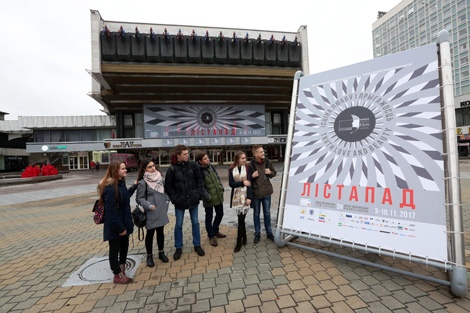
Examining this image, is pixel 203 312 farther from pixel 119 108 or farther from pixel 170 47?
pixel 119 108

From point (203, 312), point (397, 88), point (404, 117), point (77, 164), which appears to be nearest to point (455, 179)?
point (404, 117)

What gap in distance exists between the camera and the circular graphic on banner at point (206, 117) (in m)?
37.7

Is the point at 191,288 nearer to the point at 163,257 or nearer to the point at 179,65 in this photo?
the point at 163,257

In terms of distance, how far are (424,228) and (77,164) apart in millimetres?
44808

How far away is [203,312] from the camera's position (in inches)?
97.0

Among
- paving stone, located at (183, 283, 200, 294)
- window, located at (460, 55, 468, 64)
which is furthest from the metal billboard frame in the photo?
window, located at (460, 55, 468, 64)

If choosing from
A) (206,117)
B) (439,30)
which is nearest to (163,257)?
(206,117)

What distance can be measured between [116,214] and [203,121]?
3550 centimetres

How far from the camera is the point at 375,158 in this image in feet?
10.3

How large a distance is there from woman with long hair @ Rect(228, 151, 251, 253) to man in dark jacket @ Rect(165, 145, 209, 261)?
52 cm

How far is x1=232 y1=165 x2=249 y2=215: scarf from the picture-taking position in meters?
4.00

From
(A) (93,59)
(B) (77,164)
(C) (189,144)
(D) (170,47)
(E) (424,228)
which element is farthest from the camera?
(B) (77,164)

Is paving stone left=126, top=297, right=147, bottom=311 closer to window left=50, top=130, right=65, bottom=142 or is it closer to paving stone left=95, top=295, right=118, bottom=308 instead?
paving stone left=95, top=295, right=118, bottom=308

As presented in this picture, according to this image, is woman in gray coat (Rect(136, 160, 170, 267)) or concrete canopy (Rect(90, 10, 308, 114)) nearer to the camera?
woman in gray coat (Rect(136, 160, 170, 267))
